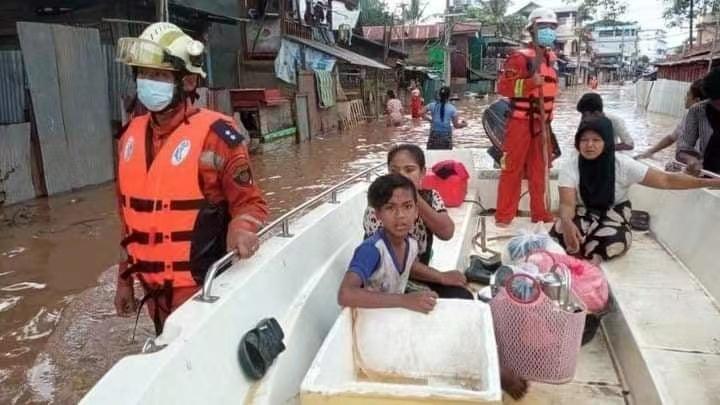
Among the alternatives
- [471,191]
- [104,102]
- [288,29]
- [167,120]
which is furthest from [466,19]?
[167,120]

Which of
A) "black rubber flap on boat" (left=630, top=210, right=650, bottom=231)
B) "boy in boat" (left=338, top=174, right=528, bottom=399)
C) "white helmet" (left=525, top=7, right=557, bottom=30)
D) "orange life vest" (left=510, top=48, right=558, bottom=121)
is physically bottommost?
"black rubber flap on boat" (left=630, top=210, right=650, bottom=231)

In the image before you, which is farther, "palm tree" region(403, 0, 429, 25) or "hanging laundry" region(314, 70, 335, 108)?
"palm tree" region(403, 0, 429, 25)

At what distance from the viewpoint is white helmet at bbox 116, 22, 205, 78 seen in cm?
197

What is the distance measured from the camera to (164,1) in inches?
288

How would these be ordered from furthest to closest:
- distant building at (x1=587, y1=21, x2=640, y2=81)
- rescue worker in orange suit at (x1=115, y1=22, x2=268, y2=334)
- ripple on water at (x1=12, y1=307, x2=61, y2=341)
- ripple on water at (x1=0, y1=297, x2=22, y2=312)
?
distant building at (x1=587, y1=21, x2=640, y2=81) < ripple on water at (x1=0, y1=297, x2=22, y2=312) < ripple on water at (x1=12, y1=307, x2=61, y2=341) < rescue worker in orange suit at (x1=115, y1=22, x2=268, y2=334)

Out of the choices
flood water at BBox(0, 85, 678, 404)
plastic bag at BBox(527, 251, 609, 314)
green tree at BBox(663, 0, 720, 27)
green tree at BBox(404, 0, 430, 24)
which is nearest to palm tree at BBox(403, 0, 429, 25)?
green tree at BBox(404, 0, 430, 24)

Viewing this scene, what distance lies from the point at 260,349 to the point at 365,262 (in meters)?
0.56

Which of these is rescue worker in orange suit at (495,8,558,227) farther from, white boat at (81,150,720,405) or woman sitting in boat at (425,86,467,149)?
woman sitting in boat at (425,86,467,149)

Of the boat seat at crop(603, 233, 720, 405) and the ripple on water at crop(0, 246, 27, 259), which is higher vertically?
the boat seat at crop(603, 233, 720, 405)

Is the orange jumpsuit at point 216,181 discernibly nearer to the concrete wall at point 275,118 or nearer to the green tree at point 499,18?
the concrete wall at point 275,118

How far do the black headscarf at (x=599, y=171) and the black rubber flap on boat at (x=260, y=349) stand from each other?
7.76 feet

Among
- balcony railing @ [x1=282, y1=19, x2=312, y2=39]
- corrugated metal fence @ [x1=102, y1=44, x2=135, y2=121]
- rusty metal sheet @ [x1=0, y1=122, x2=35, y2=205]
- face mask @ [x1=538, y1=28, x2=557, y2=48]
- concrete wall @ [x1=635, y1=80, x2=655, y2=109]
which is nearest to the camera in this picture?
face mask @ [x1=538, y1=28, x2=557, y2=48]

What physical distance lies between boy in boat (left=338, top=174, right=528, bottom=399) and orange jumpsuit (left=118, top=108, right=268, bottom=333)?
0.42m

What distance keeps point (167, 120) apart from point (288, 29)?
17.5 metres
